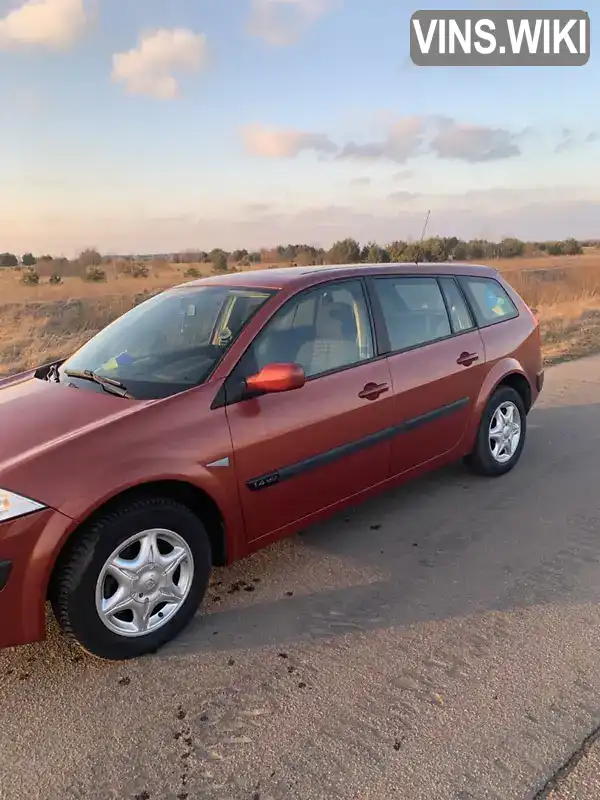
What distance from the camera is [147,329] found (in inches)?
145

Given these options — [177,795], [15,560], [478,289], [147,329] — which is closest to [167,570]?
[15,560]

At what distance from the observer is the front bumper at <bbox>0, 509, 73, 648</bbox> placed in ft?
7.65

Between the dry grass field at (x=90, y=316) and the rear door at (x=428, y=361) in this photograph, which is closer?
the rear door at (x=428, y=361)

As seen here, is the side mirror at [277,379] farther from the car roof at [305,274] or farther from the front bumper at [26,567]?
the front bumper at [26,567]

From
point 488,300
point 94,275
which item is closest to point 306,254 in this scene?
point 94,275

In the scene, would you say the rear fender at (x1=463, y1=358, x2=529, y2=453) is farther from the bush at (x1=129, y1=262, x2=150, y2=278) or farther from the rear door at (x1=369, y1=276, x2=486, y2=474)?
the bush at (x1=129, y1=262, x2=150, y2=278)

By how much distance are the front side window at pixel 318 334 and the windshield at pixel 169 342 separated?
148 millimetres

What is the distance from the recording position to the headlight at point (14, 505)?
→ 232cm

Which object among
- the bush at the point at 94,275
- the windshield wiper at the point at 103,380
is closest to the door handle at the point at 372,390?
the windshield wiper at the point at 103,380

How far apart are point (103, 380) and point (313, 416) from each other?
3.64 feet

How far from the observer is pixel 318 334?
3.53 m

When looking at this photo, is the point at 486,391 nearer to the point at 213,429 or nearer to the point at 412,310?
the point at 412,310

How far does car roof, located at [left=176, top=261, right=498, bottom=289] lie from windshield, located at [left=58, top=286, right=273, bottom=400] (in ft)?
0.30

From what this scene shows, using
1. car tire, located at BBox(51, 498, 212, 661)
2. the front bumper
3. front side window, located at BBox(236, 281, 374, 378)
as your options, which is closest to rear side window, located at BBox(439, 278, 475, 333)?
front side window, located at BBox(236, 281, 374, 378)
